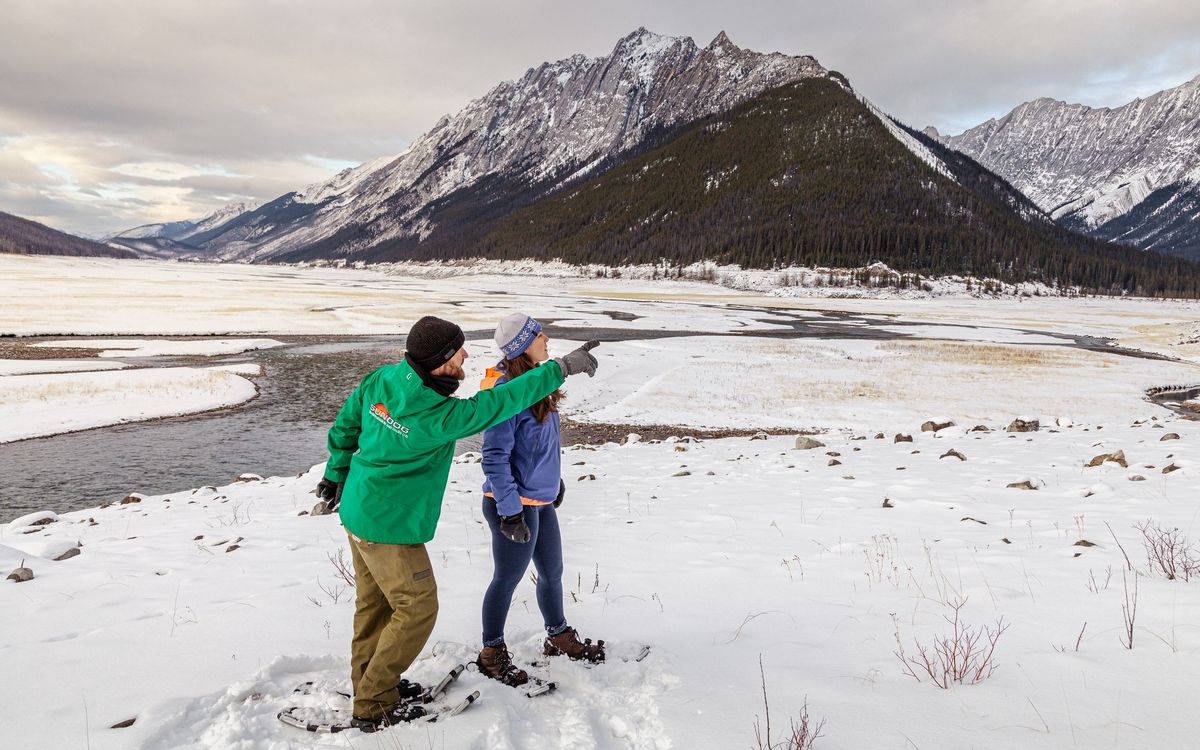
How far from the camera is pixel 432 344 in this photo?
3.38m

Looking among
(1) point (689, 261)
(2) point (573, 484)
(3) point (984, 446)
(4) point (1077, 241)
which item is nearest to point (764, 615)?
(2) point (573, 484)

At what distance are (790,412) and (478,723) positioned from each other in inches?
768

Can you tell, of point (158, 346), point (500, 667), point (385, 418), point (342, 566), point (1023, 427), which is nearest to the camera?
point (385, 418)

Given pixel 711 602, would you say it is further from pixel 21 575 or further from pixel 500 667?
pixel 21 575

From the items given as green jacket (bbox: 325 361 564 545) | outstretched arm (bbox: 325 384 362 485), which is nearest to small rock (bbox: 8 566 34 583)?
outstretched arm (bbox: 325 384 362 485)

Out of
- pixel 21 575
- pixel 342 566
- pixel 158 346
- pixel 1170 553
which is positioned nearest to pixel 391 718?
pixel 342 566

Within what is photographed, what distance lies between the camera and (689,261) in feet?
489

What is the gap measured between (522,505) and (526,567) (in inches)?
17.5

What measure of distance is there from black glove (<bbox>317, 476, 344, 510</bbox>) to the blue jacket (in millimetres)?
971

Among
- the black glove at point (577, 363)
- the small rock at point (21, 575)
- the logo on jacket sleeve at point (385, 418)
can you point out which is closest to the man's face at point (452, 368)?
the logo on jacket sleeve at point (385, 418)

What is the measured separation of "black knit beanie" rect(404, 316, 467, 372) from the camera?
336 cm

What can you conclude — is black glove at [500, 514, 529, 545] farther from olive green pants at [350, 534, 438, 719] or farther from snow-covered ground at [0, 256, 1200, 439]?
snow-covered ground at [0, 256, 1200, 439]

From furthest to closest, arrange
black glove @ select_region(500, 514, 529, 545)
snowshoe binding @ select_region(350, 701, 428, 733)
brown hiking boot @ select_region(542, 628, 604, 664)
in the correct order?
1. brown hiking boot @ select_region(542, 628, 604, 664)
2. black glove @ select_region(500, 514, 529, 545)
3. snowshoe binding @ select_region(350, 701, 428, 733)

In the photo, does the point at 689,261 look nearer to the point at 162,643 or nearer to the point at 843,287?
the point at 843,287
